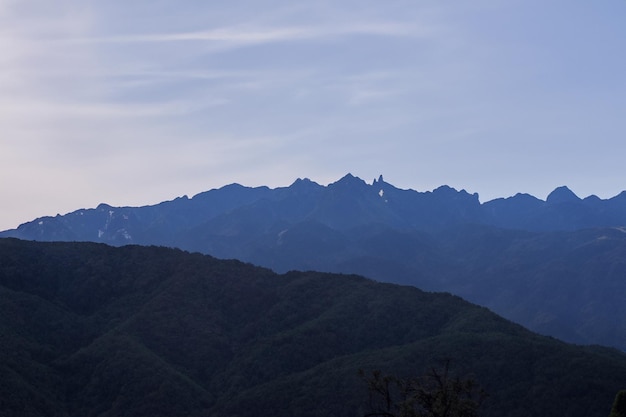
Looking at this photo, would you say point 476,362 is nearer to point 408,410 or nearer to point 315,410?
point 315,410

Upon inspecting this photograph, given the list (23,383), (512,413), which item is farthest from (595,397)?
(23,383)

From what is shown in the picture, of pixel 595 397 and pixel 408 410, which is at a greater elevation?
pixel 408 410

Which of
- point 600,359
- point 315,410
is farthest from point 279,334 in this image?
point 600,359

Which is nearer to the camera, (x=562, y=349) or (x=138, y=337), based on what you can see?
(x=562, y=349)

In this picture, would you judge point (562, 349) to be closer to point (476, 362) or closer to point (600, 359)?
point (600, 359)

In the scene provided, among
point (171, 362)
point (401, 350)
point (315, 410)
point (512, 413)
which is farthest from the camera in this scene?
point (171, 362)

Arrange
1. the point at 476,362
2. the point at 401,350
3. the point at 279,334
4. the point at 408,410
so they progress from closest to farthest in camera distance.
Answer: the point at 408,410
the point at 476,362
the point at 401,350
the point at 279,334

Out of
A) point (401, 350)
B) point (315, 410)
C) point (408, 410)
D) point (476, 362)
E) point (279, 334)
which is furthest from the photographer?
point (279, 334)

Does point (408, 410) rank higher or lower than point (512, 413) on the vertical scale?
higher

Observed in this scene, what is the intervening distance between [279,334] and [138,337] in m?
37.2

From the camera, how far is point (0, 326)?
175 meters

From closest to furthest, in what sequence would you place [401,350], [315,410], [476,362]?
[315,410] < [476,362] < [401,350]

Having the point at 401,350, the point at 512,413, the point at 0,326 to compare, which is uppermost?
the point at 0,326

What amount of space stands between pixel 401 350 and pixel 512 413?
3715 cm
